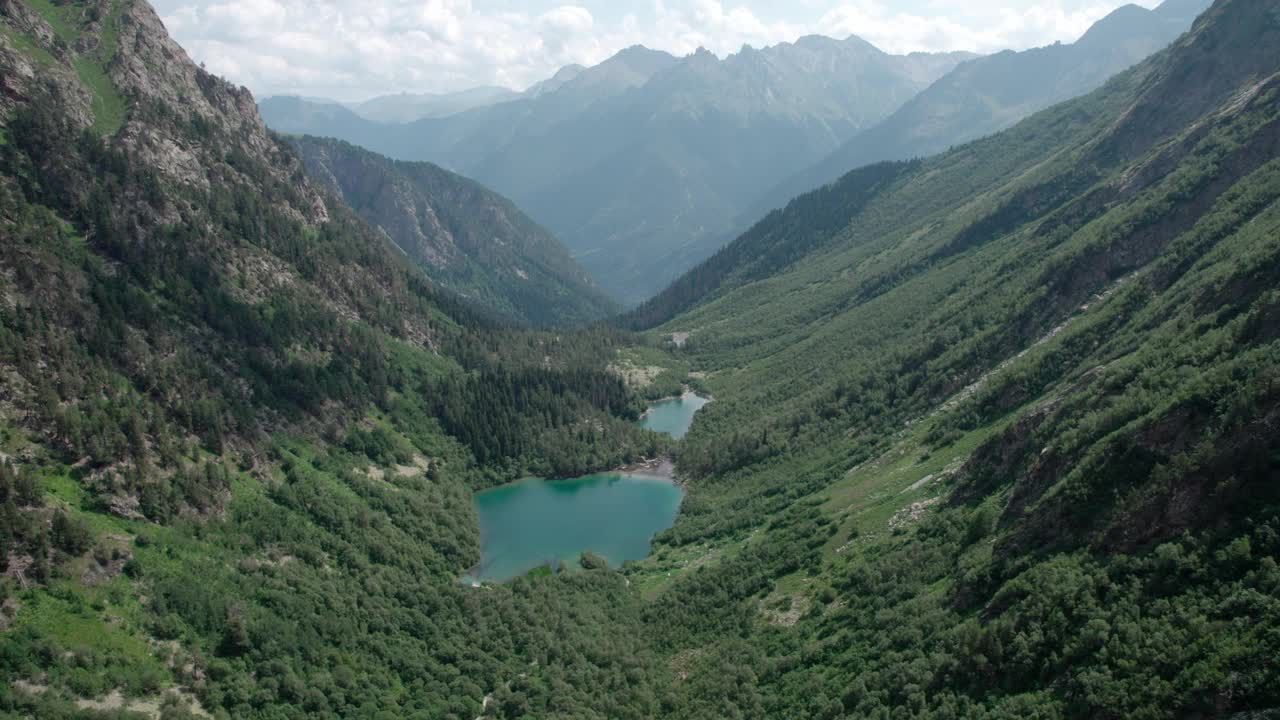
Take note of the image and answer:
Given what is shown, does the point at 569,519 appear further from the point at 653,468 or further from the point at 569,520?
the point at 653,468

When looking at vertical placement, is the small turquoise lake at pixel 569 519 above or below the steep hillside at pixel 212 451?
below

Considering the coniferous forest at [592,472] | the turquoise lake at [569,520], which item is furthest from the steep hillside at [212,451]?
the turquoise lake at [569,520]

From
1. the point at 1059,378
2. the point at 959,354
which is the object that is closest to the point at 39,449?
the point at 1059,378

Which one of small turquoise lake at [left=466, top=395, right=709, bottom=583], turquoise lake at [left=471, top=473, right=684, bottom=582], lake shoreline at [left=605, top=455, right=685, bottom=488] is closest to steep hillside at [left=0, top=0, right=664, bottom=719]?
lake shoreline at [left=605, top=455, right=685, bottom=488]

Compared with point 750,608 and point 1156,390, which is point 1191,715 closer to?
point 1156,390

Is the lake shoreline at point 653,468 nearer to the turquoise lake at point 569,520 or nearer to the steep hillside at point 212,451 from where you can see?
the turquoise lake at point 569,520
